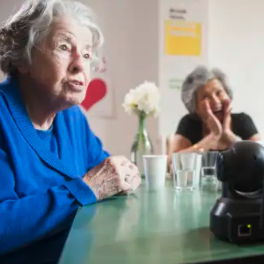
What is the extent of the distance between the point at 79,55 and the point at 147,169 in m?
0.45

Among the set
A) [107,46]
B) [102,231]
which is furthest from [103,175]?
[107,46]

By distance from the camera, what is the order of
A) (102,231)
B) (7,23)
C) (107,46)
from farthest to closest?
(107,46), (7,23), (102,231)

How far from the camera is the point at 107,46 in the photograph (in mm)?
2676

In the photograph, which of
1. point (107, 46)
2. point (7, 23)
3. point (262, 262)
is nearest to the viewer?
point (262, 262)

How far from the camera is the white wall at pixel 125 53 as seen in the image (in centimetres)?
264

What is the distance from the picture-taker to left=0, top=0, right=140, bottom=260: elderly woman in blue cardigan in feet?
3.04

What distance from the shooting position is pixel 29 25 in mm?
1084

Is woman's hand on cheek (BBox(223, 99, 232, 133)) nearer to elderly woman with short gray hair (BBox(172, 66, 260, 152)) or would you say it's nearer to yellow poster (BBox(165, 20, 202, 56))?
elderly woman with short gray hair (BBox(172, 66, 260, 152))

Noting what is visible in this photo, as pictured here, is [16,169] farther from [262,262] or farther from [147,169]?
[262,262]

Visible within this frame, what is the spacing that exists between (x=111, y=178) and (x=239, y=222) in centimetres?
49

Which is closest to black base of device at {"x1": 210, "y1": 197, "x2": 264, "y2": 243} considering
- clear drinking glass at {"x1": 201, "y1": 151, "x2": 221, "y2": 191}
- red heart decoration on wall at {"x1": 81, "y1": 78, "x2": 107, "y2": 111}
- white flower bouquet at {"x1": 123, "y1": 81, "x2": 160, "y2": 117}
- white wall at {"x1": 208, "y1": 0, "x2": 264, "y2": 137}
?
clear drinking glass at {"x1": 201, "y1": 151, "x2": 221, "y2": 191}

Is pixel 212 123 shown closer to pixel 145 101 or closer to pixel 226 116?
pixel 226 116

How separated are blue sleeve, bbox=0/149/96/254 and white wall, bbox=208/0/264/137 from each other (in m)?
2.16

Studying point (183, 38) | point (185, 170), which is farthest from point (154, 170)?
point (183, 38)
